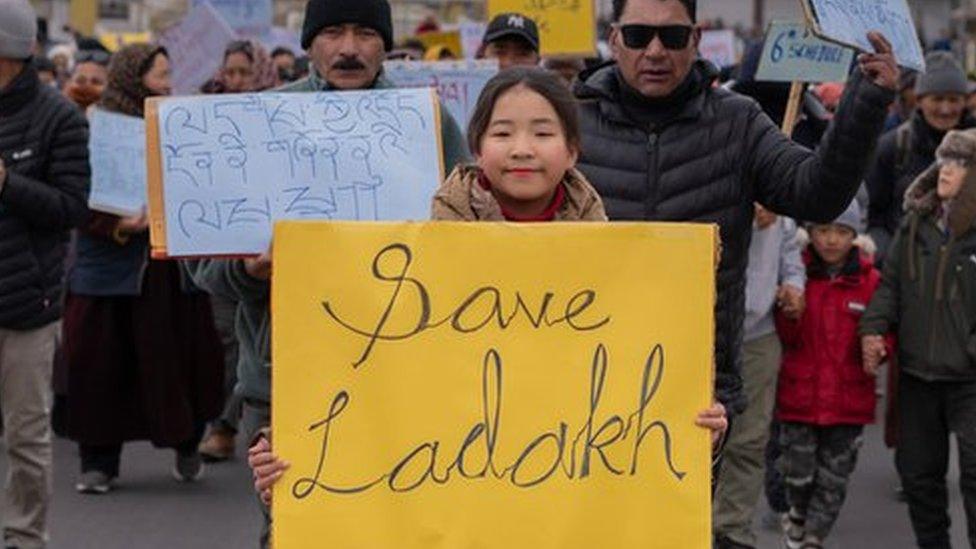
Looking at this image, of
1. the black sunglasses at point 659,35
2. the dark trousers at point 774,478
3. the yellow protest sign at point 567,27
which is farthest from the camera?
the yellow protest sign at point 567,27

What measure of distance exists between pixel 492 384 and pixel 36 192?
146 inches

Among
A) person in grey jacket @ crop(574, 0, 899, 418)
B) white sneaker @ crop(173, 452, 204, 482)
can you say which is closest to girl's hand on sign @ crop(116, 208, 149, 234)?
white sneaker @ crop(173, 452, 204, 482)

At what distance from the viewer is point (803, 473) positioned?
849cm

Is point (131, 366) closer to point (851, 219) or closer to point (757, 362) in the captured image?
point (757, 362)

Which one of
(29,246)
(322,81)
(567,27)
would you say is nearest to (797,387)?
(29,246)

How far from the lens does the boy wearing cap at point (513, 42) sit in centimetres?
1022

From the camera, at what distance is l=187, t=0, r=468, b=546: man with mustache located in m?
5.44

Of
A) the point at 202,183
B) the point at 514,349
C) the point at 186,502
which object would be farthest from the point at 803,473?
the point at 514,349

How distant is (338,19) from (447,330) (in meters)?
1.67

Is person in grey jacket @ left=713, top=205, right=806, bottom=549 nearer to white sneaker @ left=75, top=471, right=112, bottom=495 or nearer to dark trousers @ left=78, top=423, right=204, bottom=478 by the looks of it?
dark trousers @ left=78, top=423, right=204, bottom=478

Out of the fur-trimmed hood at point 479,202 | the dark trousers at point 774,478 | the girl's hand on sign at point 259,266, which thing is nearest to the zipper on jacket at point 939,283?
the dark trousers at point 774,478

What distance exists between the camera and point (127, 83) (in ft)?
31.5

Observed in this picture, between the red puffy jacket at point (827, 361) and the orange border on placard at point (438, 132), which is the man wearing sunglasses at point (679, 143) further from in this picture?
the red puffy jacket at point (827, 361)

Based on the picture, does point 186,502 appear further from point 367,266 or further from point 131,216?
point 367,266
